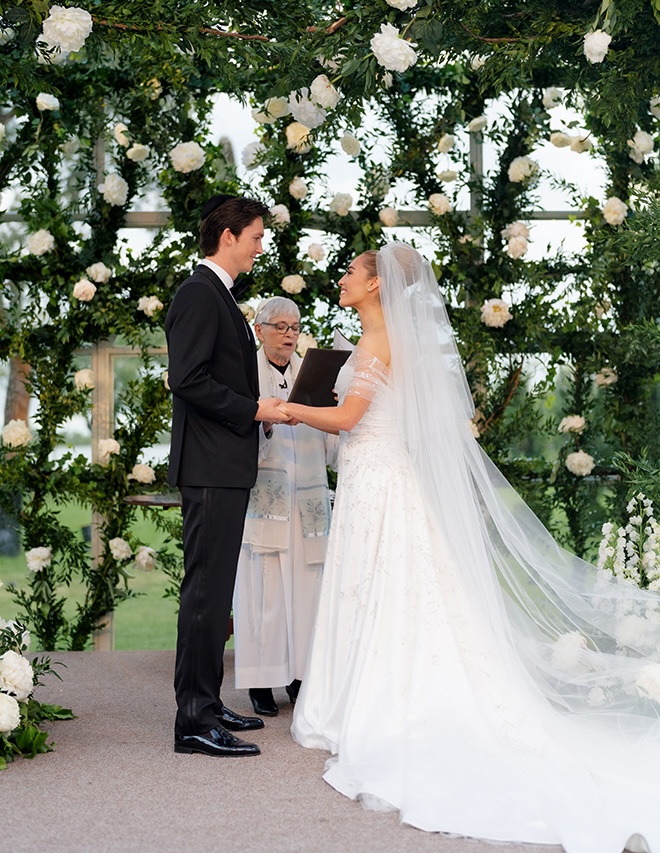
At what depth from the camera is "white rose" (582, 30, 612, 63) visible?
3373 mm

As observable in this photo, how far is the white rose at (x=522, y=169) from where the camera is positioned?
5.57m

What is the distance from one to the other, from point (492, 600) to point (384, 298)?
107cm

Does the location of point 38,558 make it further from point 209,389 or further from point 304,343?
point 209,389

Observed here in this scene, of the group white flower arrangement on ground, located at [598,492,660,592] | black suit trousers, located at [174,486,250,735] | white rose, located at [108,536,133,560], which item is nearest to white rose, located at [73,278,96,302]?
white rose, located at [108,536,133,560]

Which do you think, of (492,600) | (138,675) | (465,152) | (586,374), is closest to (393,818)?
(492,600)

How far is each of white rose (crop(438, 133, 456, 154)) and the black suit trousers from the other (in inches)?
114

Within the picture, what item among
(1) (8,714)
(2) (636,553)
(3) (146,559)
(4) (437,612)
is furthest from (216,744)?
(3) (146,559)

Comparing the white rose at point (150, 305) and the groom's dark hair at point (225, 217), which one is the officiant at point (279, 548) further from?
the white rose at point (150, 305)

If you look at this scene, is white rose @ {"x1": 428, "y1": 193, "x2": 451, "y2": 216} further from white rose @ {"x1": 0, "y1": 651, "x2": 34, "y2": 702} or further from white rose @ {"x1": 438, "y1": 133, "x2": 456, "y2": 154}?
white rose @ {"x1": 0, "y1": 651, "x2": 34, "y2": 702}

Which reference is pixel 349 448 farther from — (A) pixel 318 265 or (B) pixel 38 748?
(A) pixel 318 265

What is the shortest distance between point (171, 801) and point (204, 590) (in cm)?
67

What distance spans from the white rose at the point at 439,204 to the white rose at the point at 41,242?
1949 millimetres

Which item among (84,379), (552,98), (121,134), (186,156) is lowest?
(84,379)

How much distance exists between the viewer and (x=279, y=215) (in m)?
5.53
